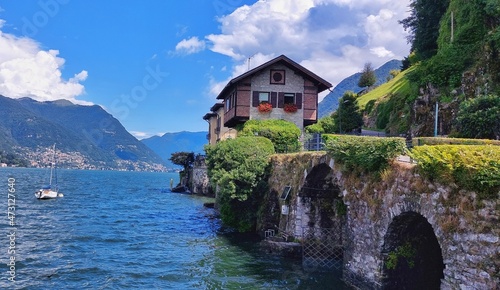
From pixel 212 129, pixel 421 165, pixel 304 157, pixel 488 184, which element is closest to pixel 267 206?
pixel 304 157

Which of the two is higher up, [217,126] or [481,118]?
[217,126]

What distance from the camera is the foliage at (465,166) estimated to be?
10.0m

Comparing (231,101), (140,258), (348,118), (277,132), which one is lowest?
(140,258)

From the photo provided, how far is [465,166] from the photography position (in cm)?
1056

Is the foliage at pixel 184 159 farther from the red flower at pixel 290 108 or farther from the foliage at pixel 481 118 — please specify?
the foliage at pixel 481 118

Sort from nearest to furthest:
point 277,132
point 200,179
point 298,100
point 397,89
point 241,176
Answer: point 241,176 < point 277,132 < point 298,100 < point 397,89 < point 200,179

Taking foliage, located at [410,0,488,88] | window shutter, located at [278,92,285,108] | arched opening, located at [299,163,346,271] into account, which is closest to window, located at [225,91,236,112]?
window shutter, located at [278,92,285,108]

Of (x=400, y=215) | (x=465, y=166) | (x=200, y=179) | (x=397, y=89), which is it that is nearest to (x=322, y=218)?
(x=400, y=215)

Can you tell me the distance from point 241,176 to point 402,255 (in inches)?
530

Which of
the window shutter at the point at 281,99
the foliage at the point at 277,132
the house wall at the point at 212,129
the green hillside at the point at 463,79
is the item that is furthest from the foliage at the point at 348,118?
the foliage at the point at 277,132

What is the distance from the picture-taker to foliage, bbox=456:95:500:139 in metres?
24.2

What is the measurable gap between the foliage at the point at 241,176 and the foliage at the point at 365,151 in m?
9.71

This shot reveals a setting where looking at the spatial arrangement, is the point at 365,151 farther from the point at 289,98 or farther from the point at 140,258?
the point at 289,98

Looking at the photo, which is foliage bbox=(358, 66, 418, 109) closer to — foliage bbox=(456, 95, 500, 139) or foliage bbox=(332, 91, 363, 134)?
foliage bbox=(332, 91, 363, 134)
